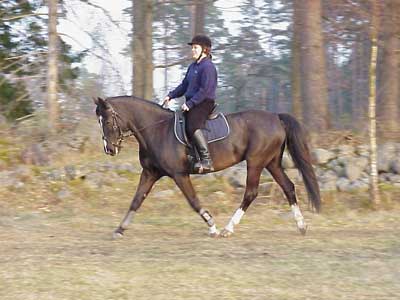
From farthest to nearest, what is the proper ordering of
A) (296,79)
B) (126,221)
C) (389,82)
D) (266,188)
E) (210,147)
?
(296,79)
(389,82)
(266,188)
(126,221)
(210,147)

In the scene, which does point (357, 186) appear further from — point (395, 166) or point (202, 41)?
point (202, 41)

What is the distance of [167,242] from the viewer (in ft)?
31.6

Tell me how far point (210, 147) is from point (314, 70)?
24.3 ft

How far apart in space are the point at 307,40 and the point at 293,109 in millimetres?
2584

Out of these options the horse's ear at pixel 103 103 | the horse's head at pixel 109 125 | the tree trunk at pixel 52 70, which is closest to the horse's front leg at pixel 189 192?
the horse's head at pixel 109 125

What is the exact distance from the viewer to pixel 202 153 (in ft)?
31.9

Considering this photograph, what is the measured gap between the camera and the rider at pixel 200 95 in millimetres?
9562

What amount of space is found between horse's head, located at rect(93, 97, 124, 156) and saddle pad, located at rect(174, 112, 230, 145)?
86 centimetres

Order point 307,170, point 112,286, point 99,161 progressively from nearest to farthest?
point 112,286, point 307,170, point 99,161

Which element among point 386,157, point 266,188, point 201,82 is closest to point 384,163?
point 386,157

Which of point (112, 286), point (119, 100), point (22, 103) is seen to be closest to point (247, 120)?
point (119, 100)

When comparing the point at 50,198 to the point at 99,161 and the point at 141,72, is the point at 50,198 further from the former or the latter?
the point at 141,72

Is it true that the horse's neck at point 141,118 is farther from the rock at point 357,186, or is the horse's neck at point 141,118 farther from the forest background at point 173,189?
the rock at point 357,186

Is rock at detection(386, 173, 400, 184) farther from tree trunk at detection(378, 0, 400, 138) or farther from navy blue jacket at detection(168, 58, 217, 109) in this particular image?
Answer: navy blue jacket at detection(168, 58, 217, 109)
